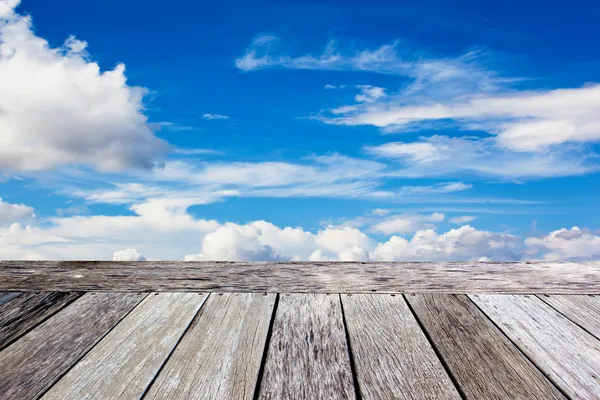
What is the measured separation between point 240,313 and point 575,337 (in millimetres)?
1121

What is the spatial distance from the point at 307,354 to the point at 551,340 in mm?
797

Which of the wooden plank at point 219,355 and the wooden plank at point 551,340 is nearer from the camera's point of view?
the wooden plank at point 219,355

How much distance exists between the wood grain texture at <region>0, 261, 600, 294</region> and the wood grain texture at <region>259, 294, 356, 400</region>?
241mm

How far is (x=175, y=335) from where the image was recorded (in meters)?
1.56

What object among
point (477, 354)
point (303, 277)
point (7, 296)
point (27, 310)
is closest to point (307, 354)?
point (477, 354)

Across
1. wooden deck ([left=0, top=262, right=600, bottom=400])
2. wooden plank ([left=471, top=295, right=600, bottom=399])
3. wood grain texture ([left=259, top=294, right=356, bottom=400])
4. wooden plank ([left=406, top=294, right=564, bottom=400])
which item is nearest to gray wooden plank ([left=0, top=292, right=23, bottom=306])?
wooden deck ([left=0, top=262, right=600, bottom=400])

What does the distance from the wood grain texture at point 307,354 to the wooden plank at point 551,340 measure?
556 millimetres

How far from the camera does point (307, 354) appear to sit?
140 centimetres

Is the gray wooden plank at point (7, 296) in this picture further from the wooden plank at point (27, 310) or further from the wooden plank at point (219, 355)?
the wooden plank at point (219, 355)

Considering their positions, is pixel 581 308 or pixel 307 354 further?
pixel 581 308

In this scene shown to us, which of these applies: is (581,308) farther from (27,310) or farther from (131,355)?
(27,310)

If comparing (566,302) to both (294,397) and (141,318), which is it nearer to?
(294,397)

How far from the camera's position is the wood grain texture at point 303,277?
2.05 meters

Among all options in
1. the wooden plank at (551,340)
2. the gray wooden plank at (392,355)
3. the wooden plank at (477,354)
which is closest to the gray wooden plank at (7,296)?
the gray wooden plank at (392,355)
